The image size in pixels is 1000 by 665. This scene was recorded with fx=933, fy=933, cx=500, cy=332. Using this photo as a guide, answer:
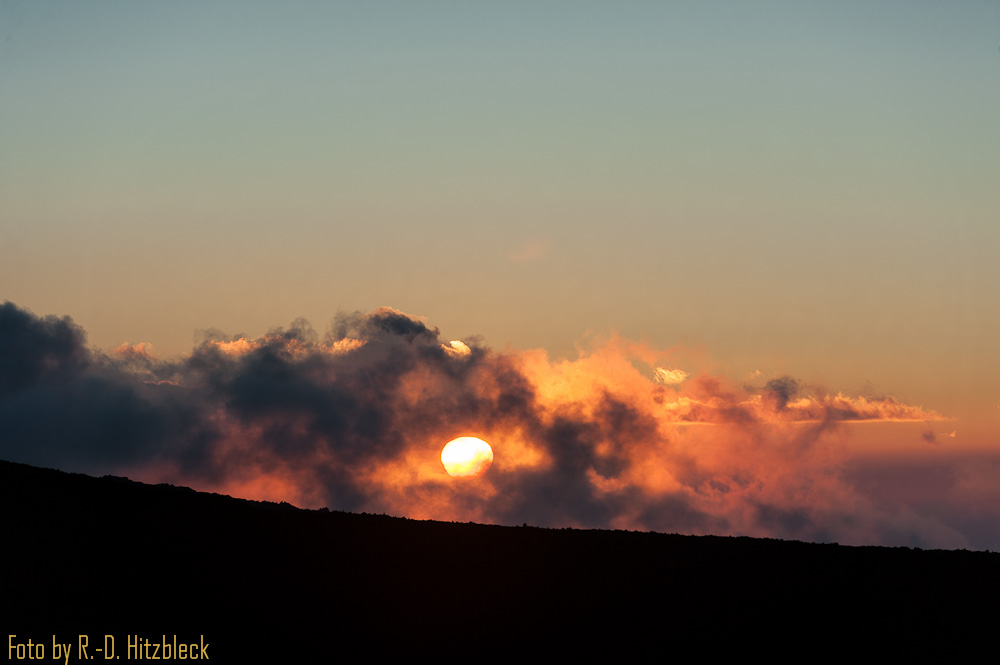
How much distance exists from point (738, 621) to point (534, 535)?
11.5 m

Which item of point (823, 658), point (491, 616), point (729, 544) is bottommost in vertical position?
point (823, 658)

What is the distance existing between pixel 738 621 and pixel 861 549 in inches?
422

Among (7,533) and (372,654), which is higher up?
(7,533)

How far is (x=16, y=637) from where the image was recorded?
33.1 metres

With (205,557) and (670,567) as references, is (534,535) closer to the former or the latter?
(670,567)

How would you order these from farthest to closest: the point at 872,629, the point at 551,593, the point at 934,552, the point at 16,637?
the point at 934,552 → the point at 551,593 → the point at 872,629 → the point at 16,637

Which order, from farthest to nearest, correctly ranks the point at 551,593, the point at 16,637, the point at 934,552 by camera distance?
1. the point at 934,552
2. the point at 551,593
3. the point at 16,637

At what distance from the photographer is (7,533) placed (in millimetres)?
40375

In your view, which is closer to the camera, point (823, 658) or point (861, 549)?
point (823, 658)

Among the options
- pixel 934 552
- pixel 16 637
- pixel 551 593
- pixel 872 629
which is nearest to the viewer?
pixel 16 637

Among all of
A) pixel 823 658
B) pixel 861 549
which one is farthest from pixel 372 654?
pixel 861 549

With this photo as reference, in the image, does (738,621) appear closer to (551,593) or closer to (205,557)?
(551,593)

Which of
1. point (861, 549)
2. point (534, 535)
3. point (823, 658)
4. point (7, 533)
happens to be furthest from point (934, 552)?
point (7, 533)

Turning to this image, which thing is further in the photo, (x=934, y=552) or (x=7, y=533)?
(x=934, y=552)
